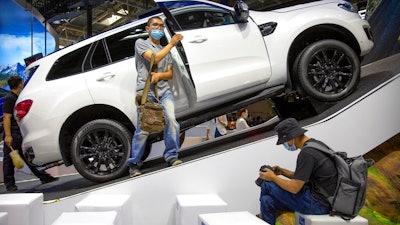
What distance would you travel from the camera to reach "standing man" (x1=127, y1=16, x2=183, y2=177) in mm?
2957

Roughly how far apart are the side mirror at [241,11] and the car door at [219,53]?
0.17ft

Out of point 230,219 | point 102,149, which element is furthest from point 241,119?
point 102,149

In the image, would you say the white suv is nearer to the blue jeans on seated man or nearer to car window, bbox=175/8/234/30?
car window, bbox=175/8/234/30

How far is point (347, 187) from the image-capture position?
2.28 m

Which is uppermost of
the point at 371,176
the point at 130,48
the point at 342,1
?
the point at 342,1

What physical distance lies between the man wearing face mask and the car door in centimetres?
70

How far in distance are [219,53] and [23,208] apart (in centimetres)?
197

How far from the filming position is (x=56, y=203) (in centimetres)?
303

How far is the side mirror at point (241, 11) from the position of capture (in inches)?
117

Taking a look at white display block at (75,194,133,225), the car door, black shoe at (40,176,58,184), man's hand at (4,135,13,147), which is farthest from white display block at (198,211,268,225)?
man's hand at (4,135,13,147)

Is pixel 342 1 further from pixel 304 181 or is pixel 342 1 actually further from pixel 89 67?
pixel 89 67

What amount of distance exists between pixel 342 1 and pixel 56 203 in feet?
10.1

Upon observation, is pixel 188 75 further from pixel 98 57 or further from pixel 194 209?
pixel 194 209

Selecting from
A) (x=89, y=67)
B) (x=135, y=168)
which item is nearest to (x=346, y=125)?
(x=135, y=168)
